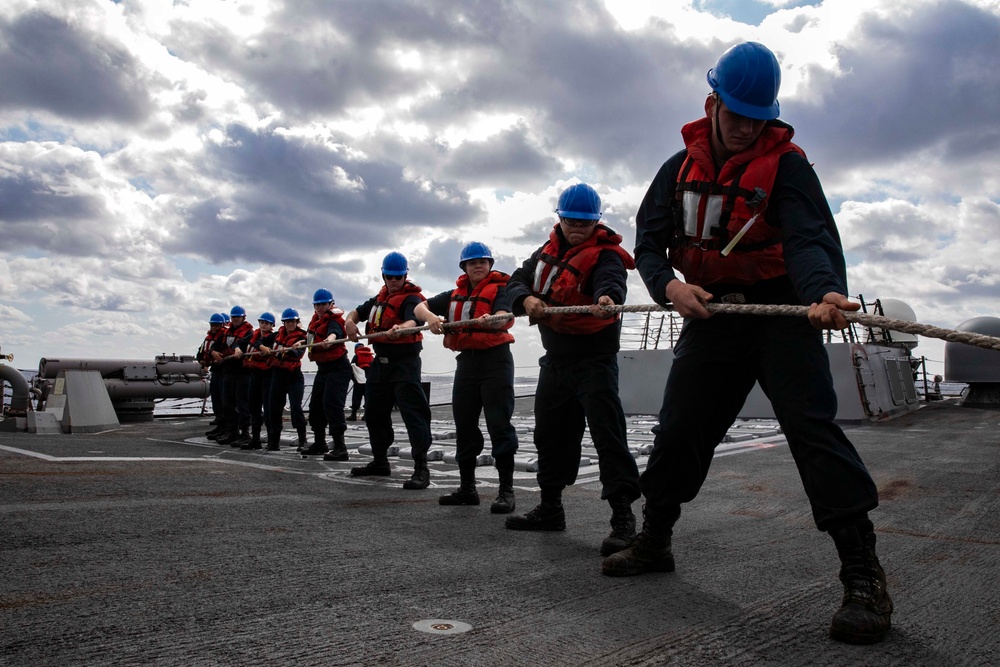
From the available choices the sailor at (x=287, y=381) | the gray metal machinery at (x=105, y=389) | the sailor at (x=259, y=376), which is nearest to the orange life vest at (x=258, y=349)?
the sailor at (x=259, y=376)

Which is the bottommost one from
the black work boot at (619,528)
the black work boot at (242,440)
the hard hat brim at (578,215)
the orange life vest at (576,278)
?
the black work boot at (242,440)

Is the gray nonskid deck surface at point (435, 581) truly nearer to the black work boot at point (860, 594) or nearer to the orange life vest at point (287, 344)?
the black work boot at point (860, 594)

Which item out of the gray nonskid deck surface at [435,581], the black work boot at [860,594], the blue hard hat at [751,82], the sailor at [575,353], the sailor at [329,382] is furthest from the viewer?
the sailor at [329,382]

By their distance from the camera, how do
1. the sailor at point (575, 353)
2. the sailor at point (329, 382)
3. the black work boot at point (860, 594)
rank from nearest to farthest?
1. the black work boot at point (860, 594)
2. the sailor at point (575, 353)
3. the sailor at point (329, 382)

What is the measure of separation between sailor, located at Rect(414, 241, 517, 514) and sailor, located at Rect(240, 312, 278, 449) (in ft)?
17.9

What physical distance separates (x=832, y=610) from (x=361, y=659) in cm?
160

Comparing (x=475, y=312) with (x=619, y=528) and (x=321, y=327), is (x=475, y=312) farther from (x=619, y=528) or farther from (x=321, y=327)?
(x=321, y=327)

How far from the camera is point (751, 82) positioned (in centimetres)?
262

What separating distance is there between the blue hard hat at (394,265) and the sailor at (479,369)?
4.92 ft

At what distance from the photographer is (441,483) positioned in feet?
21.0

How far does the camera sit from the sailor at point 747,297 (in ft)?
7.98

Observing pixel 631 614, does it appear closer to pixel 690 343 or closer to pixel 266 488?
pixel 690 343

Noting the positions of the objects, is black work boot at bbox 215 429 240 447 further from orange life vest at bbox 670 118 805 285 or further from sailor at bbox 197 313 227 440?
orange life vest at bbox 670 118 805 285

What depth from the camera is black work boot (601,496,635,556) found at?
3.39 metres
